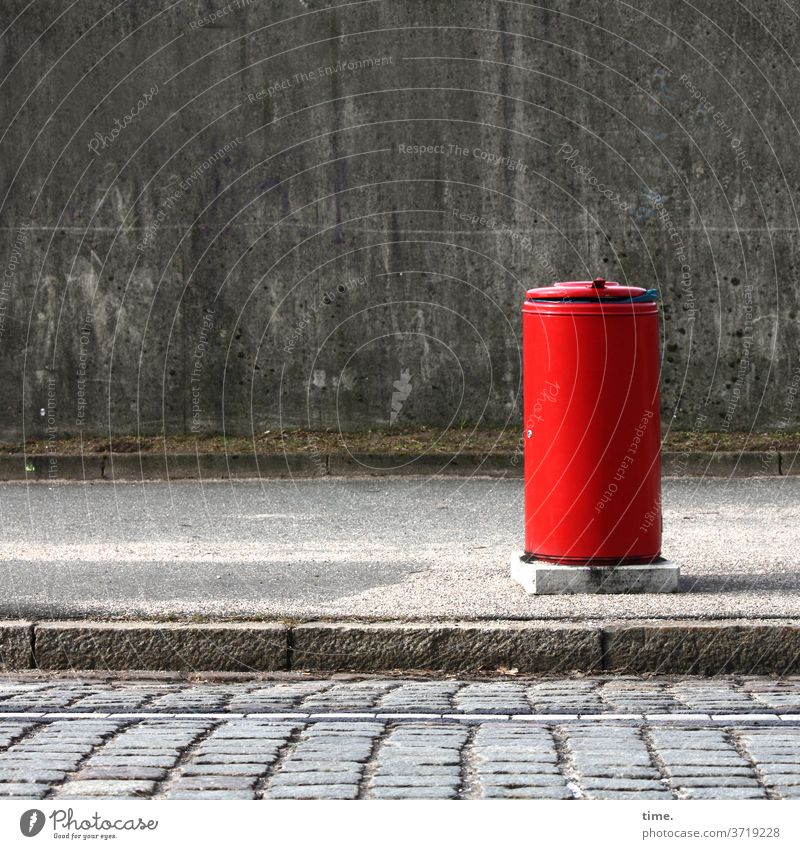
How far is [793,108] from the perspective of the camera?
39.6 feet

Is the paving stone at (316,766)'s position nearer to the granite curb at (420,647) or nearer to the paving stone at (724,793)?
the paving stone at (724,793)

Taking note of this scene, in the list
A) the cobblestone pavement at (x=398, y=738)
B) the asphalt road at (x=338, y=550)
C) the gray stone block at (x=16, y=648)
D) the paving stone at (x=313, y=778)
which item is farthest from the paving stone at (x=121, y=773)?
the asphalt road at (x=338, y=550)

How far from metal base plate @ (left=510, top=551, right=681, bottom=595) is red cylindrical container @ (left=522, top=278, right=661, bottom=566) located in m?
0.05

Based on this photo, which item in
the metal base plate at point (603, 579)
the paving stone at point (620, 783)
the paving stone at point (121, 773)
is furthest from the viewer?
the metal base plate at point (603, 579)

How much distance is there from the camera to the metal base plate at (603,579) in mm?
6535

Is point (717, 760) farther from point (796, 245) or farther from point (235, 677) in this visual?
point (796, 245)

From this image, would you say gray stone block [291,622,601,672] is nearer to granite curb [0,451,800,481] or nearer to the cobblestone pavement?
the cobblestone pavement

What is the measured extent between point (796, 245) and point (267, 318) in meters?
4.42

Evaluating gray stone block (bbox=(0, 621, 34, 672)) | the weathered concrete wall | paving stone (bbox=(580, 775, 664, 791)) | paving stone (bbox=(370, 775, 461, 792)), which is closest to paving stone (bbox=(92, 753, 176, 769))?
paving stone (bbox=(370, 775, 461, 792))

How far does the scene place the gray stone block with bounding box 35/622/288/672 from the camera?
5.87 m

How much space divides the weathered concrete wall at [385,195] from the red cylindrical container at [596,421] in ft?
18.2

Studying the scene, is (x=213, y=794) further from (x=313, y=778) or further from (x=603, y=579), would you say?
(x=603, y=579)

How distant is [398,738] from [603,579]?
232cm

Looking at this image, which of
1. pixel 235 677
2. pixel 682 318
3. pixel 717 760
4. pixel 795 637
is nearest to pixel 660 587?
pixel 795 637
